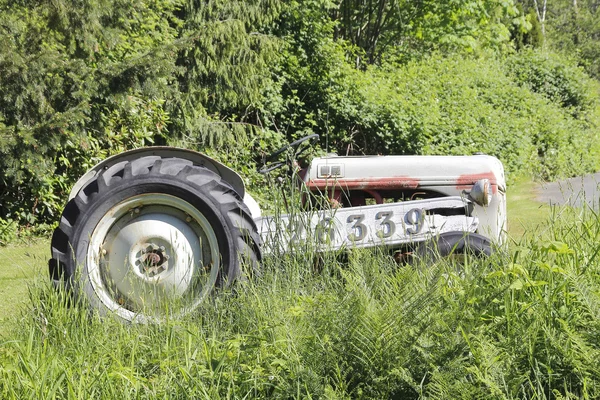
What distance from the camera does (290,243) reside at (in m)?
4.54

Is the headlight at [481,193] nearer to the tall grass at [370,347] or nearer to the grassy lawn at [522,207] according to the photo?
the tall grass at [370,347]

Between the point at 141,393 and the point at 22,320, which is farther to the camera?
the point at 22,320

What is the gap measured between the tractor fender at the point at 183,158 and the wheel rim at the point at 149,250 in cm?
44

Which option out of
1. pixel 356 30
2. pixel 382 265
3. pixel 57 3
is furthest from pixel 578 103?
pixel 382 265

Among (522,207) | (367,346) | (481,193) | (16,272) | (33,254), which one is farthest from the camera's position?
(522,207)

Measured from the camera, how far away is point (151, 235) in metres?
4.98

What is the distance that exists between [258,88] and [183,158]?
5.87 m

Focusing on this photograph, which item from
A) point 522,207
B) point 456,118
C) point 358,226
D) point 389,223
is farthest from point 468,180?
point 456,118

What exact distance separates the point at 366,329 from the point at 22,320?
77.5 inches

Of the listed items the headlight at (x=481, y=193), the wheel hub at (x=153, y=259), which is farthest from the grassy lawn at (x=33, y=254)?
the wheel hub at (x=153, y=259)

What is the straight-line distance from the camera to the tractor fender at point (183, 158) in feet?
17.4

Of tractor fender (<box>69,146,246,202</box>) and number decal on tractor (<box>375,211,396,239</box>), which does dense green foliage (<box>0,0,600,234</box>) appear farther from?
tractor fender (<box>69,146,246,202</box>)

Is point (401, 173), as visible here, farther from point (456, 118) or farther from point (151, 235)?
point (456, 118)

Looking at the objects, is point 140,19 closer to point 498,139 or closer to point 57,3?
point 57,3
